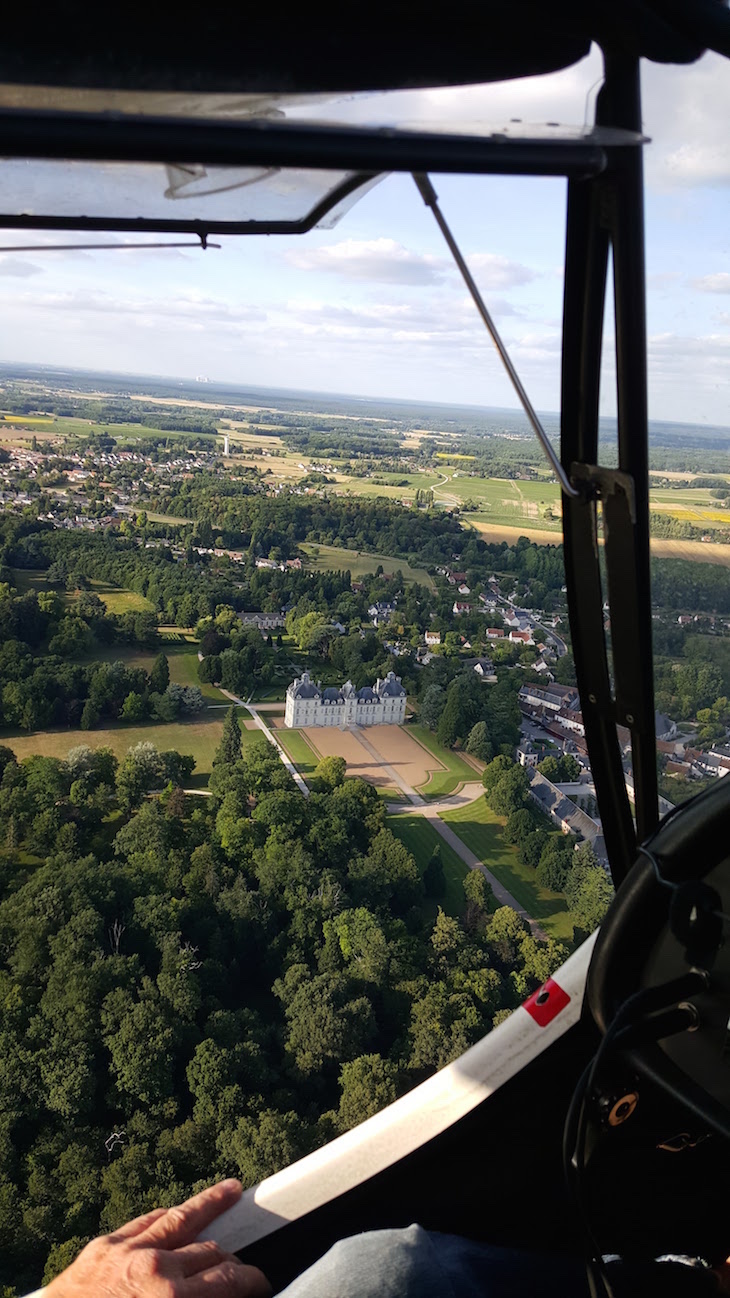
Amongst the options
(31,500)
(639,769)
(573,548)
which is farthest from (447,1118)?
(31,500)

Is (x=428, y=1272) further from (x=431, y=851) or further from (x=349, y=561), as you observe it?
(x=349, y=561)

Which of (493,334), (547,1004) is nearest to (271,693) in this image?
(547,1004)

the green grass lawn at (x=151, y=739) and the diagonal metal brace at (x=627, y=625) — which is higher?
the diagonal metal brace at (x=627, y=625)

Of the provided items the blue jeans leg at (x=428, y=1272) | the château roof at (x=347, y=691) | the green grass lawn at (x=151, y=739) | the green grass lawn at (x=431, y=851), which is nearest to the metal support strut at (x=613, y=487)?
the blue jeans leg at (x=428, y=1272)

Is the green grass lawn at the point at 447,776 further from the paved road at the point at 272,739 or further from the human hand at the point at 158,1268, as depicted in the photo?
the human hand at the point at 158,1268

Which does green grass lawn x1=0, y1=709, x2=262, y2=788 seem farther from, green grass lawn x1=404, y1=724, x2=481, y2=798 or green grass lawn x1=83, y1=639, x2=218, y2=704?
green grass lawn x1=404, y1=724, x2=481, y2=798

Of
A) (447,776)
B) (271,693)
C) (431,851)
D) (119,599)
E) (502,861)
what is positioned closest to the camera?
(502,861)

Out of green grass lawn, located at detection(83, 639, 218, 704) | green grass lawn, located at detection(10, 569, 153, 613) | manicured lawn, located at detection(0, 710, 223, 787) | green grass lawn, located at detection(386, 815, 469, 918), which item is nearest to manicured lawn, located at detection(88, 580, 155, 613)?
green grass lawn, located at detection(10, 569, 153, 613)
